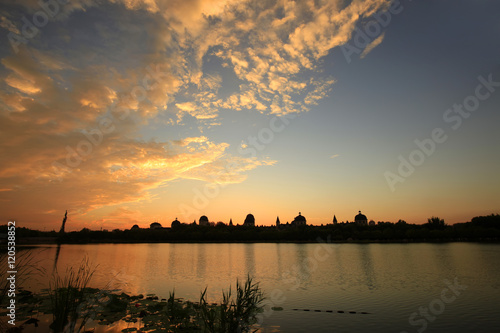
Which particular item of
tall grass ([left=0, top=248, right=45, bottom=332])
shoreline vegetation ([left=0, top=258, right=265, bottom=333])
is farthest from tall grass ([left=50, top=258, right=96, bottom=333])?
tall grass ([left=0, top=248, right=45, bottom=332])

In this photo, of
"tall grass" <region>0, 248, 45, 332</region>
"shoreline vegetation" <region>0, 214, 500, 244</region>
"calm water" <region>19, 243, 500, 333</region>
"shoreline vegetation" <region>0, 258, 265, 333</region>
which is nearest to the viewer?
"tall grass" <region>0, 248, 45, 332</region>

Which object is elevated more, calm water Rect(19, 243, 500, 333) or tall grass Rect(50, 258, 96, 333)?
tall grass Rect(50, 258, 96, 333)

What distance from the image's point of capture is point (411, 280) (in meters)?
33.1

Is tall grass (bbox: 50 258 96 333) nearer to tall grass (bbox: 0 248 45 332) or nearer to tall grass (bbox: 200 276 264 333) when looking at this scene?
tall grass (bbox: 0 248 45 332)

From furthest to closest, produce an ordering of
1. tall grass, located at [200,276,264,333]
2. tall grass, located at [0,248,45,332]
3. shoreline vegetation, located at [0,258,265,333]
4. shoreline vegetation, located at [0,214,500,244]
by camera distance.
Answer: shoreline vegetation, located at [0,214,500,244]
shoreline vegetation, located at [0,258,265,333]
tall grass, located at [200,276,264,333]
tall grass, located at [0,248,45,332]

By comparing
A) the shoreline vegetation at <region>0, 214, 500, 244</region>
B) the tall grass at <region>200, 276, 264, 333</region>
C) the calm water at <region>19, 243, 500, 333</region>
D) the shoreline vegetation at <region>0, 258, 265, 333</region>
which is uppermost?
the shoreline vegetation at <region>0, 214, 500, 244</region>

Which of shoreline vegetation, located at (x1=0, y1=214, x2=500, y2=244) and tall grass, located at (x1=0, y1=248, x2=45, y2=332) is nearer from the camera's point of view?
tall grass, located at (x1=0, y1=248, x2=45, y2=332)

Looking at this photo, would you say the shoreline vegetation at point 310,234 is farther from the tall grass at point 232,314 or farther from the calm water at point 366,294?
the tall grass at point 232,314

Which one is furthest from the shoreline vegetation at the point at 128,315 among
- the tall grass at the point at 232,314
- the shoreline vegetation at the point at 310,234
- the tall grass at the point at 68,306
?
the shoreline vegetation at the point at 310,234

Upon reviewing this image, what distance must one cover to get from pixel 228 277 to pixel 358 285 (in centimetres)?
1622

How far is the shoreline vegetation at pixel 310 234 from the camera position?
144375 mm

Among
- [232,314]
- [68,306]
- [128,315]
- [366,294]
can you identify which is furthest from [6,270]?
[366,294]

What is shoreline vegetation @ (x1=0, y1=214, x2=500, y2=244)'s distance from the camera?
144375mm

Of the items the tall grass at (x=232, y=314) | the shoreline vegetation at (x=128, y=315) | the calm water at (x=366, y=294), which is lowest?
the calm water at (x=366, y=294)
